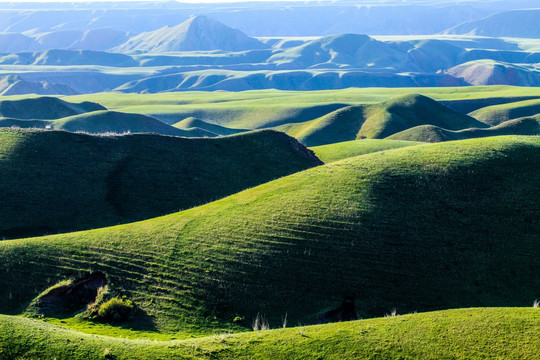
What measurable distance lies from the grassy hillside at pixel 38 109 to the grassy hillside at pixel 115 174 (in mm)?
94419

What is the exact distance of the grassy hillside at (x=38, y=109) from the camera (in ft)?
532

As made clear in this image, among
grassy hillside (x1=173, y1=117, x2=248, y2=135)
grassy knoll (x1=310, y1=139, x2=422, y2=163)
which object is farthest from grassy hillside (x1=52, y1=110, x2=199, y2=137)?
grassy knoll (x1=310, y1=139, x2=422, y2=163)

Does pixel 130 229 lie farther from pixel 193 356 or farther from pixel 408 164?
pixel 408 164

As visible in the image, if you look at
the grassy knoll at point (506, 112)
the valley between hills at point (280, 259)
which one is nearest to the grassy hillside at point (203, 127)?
the grassy knoll at point (506, 112)

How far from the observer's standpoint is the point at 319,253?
140 feet

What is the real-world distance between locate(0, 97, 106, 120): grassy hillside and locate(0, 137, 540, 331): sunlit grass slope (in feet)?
424

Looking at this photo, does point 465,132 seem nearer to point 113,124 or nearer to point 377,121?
point 377,121

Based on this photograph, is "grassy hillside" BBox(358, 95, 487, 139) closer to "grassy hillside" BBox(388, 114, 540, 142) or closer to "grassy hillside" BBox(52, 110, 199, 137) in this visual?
"grassy hillside" BBox(388, 114, 540, 142)

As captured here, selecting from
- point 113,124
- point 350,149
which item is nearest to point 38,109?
point 113,124

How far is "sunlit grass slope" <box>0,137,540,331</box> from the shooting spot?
126 ft

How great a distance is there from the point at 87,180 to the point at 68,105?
11799 centimetres

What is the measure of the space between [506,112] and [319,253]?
517ft

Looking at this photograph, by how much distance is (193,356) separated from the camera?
27.8 m

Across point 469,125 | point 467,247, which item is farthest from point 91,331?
point 469,125
